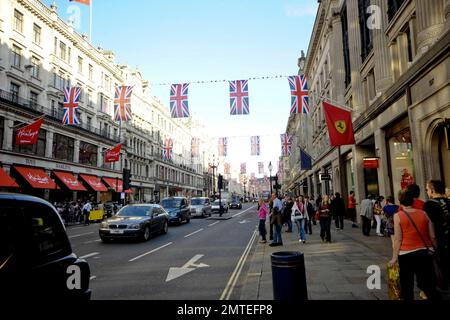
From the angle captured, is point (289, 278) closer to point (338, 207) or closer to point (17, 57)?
point (338, 207)

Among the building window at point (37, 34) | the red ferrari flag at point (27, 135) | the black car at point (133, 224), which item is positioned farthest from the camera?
the building window at point (37, 34)

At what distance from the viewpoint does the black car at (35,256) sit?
8.72 ft

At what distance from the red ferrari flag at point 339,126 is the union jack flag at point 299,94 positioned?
379cm

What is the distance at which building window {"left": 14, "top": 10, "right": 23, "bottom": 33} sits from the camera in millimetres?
29636

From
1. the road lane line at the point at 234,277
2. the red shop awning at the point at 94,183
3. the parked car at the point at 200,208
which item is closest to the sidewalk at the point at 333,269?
the road lane line at the point at 234,277

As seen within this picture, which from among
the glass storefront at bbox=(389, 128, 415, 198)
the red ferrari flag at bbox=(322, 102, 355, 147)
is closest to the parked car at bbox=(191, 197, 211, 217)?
the red ferrari flag at bbox=(322, 102, 355, 147)

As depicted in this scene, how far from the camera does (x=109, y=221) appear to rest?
43.5 ft

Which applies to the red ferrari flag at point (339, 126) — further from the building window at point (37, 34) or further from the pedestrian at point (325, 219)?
the building window at point (37, 34)

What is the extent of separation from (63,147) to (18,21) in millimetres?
13348

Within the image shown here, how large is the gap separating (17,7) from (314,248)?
34358 mm

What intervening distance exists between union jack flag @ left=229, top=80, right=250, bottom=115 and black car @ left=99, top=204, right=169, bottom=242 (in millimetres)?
7237

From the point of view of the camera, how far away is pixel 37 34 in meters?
32.9

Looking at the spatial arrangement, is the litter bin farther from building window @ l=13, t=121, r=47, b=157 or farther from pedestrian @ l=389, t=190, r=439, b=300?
building window @ l=13, t=121, r=47, b=157

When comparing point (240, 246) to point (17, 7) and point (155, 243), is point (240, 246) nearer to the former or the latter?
point (155, 243)
